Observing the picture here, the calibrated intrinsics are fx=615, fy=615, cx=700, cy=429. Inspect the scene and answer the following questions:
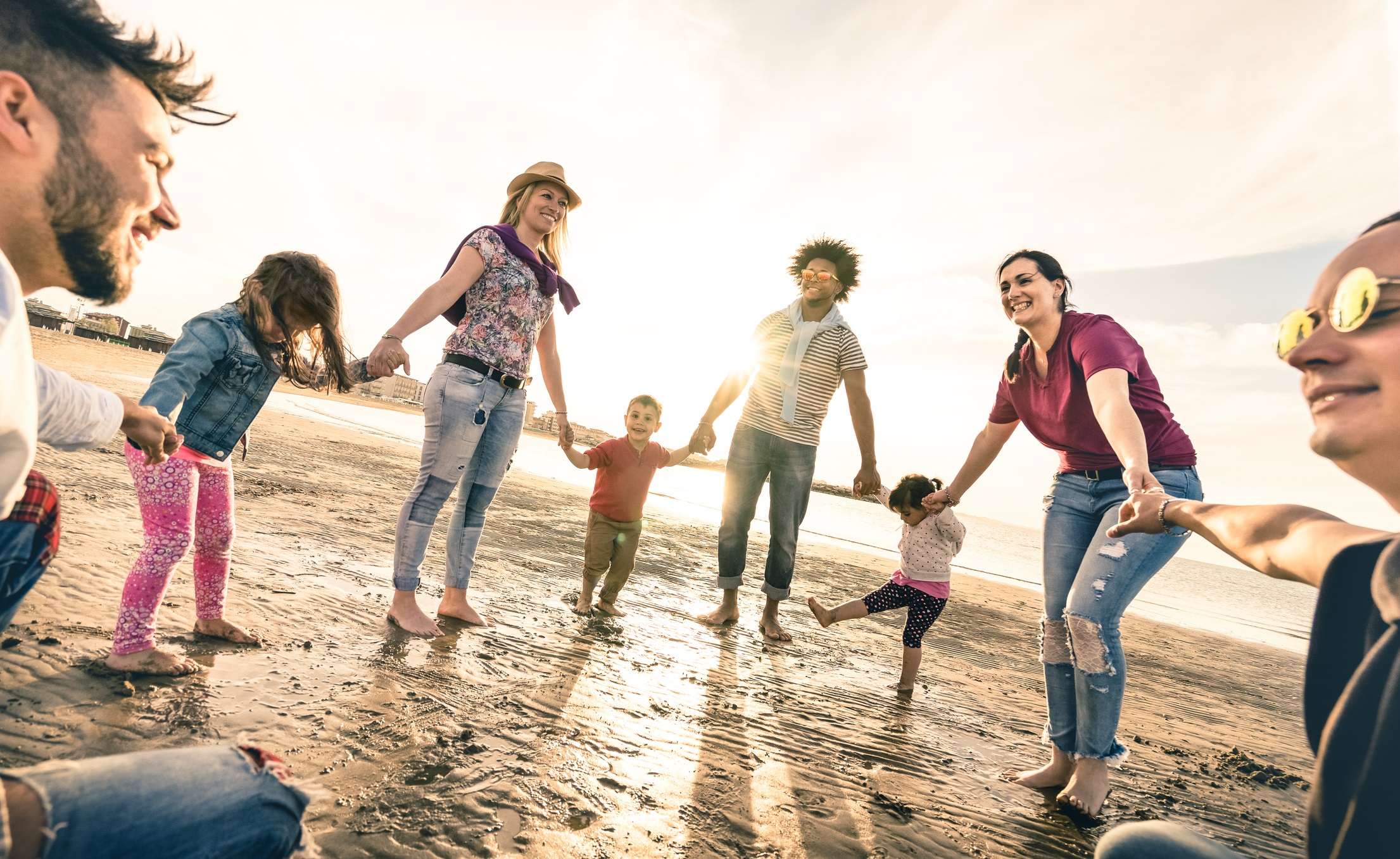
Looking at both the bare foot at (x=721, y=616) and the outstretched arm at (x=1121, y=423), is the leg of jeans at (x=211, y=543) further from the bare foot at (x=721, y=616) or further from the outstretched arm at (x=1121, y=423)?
the outstretched arm at (x=1121, y=423)

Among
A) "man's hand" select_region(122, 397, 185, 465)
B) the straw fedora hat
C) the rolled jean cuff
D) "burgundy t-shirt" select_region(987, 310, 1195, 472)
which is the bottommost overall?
the rolled jean cuff

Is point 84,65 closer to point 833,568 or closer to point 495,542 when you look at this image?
point 495,542

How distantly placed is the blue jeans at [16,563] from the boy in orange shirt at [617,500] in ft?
12.7

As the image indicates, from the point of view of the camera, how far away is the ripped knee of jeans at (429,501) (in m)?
3.87

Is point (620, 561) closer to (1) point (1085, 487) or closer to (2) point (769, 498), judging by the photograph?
(2) point (769, 498)

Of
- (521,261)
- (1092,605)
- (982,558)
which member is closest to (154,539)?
(521,261)

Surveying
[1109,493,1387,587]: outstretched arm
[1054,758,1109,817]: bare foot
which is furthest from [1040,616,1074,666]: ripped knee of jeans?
[1109,493,1387,587]: outstretched arm

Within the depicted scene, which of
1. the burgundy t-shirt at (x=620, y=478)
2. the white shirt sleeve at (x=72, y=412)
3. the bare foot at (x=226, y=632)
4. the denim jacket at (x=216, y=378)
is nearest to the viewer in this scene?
the white shirt sleeve at (x=72, y=412)

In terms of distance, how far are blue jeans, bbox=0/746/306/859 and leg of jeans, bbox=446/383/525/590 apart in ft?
10.5

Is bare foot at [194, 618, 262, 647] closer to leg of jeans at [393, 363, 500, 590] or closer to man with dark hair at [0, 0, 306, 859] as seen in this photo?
leg of jeans at [393, 363, 500, 590]

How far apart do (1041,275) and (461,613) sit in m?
4.12

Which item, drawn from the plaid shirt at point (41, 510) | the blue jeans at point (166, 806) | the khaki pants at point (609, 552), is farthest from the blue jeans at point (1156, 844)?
the khaki pants at point (609, 552)

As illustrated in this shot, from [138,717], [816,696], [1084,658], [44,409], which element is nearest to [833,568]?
[816,696]

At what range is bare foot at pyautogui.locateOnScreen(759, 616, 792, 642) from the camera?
212 inches
